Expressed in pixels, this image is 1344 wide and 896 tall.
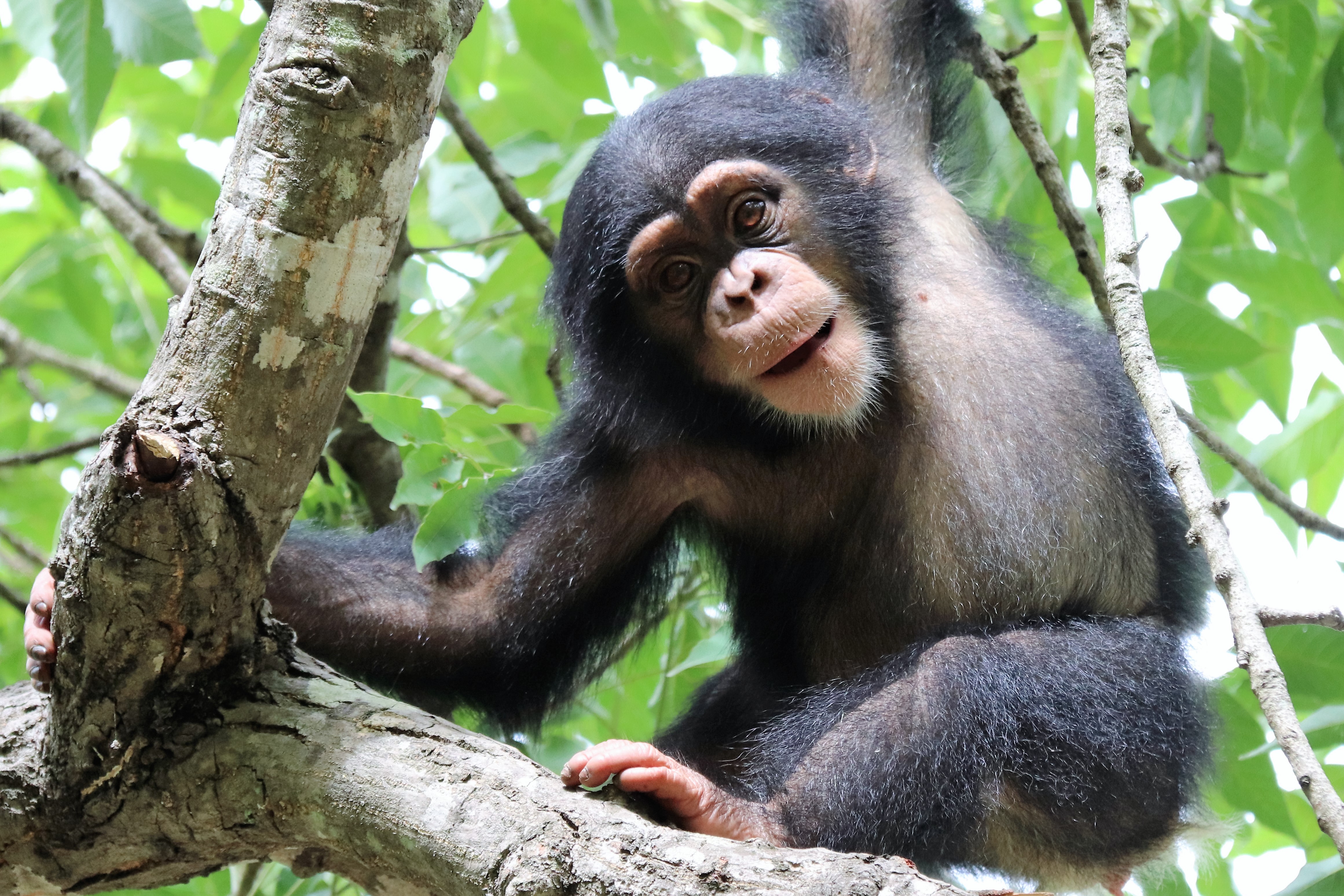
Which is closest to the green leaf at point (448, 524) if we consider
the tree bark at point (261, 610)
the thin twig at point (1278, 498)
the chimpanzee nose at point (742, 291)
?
the tree bark at point (261, 610)

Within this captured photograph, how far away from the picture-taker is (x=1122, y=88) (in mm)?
2600

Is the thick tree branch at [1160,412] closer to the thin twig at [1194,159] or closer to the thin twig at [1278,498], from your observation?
the thin twig at [1278,498]

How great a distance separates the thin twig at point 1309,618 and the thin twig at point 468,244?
279 cm

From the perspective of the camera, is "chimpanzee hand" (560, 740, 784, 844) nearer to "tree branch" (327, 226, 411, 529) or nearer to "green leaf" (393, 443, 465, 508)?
"green leaf" (393, 443, 465, 508)

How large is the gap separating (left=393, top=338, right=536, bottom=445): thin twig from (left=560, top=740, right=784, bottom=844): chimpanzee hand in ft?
7.75

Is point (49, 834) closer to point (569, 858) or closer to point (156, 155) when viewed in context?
point (569, 858)

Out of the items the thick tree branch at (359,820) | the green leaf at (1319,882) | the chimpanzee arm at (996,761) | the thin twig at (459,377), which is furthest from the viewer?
the thin twig at (459,377)

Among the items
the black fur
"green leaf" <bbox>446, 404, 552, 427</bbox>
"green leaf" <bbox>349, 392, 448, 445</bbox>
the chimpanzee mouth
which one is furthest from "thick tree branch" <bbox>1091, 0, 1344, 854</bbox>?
"green leaf" <bbox>349, 392, 448, 445</bbox>

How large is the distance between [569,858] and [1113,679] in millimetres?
1621

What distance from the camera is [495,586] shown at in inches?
146

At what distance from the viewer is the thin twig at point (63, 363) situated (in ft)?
16.4

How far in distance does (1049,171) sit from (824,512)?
116 centimetres

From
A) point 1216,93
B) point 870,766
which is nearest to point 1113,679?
point 870,766

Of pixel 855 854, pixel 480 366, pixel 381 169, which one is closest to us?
pixel 855 854
